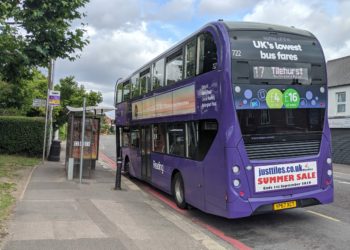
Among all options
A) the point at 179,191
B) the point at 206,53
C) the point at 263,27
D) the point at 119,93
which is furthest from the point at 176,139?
the point at 119,93

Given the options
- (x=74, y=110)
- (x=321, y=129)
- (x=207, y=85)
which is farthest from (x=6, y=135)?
(x=321, y=129)

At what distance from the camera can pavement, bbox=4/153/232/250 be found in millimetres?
6629

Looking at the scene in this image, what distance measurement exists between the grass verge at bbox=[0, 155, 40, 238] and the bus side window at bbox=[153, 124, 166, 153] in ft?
13.0

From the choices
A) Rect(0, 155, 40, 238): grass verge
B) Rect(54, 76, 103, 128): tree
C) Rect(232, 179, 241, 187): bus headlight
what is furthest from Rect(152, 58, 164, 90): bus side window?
Rect(54, 76, 103, 128): tree

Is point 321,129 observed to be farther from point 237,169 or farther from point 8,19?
point 8,19

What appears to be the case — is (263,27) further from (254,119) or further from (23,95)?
(23,95)

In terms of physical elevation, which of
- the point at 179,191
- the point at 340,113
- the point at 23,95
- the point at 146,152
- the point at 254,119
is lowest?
the point at 179,191

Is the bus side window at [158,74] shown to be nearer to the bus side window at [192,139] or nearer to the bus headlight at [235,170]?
the bus side window at [192,139]

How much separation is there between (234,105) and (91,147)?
8833 millimetres

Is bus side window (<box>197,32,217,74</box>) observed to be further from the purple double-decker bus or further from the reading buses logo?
the reading buses logo

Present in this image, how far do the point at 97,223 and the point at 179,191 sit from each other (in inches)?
111

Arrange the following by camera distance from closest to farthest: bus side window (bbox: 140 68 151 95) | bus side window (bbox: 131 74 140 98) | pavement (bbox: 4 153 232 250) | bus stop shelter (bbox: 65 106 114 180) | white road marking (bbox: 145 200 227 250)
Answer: pavement (bbox: 4 153 232 250) < white road marking (bbox: 145 200 227 250) < bus side window (bbox: 140 68 151 95) < bus side window (bbox: 131 74 140 98) < bus stop shelter (bbox: 65 106 114 180)

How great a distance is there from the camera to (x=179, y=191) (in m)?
10.2

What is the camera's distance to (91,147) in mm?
15219
